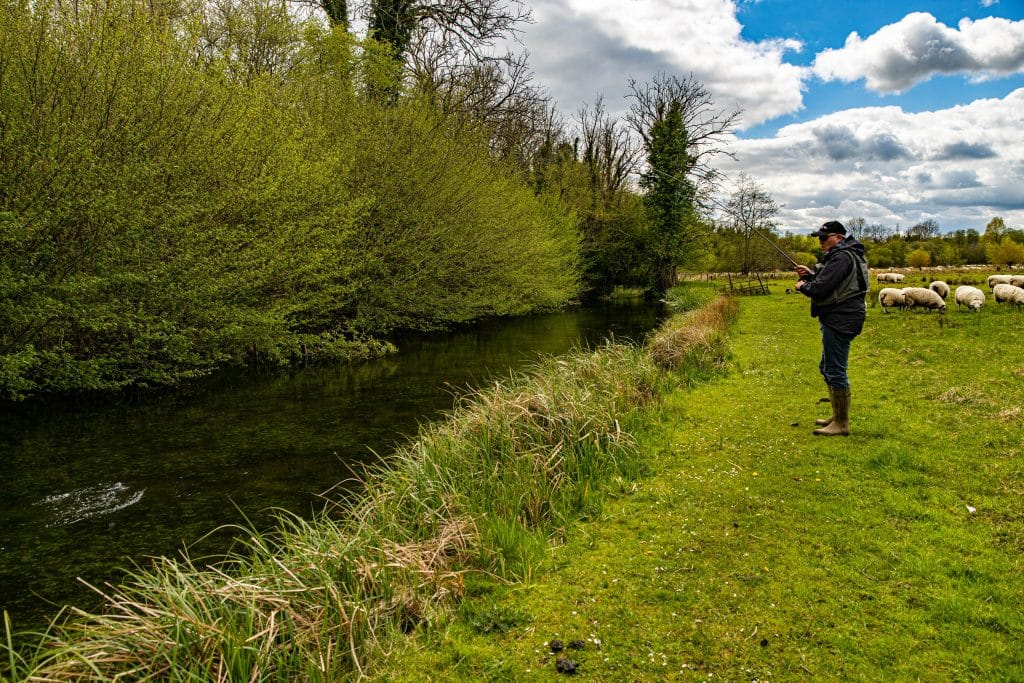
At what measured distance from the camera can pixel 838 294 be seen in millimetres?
7754

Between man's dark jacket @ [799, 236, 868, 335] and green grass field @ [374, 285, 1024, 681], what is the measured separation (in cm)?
173

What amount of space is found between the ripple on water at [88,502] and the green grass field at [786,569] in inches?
230

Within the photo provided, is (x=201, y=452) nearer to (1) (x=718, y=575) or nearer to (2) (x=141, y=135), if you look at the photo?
(2) (x=141, y=135)

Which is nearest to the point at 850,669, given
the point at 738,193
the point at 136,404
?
the point at 136,404

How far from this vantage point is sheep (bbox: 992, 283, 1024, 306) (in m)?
21.1

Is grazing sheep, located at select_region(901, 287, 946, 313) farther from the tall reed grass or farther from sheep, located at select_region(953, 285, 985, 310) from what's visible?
the tall reed grass

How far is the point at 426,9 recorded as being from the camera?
28.8 meters

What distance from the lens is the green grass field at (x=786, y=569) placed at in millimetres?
4062

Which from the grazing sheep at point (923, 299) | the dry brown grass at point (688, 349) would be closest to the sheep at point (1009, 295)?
the grazing sheep at point (923, 299)


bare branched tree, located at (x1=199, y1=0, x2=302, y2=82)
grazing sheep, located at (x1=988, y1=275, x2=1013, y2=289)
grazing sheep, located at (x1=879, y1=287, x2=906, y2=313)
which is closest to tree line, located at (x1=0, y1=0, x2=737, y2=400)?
bare branched tree, located at (x1=199, y1=0, x2=302, y2=82)

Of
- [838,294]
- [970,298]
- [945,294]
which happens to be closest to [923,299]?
→ [970,298]

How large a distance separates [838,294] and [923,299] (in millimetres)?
19253

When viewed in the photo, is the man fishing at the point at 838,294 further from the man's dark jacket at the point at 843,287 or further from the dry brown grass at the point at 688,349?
the dry brown grass at the point at 688,349

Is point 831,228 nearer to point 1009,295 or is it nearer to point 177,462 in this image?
point 177,462
